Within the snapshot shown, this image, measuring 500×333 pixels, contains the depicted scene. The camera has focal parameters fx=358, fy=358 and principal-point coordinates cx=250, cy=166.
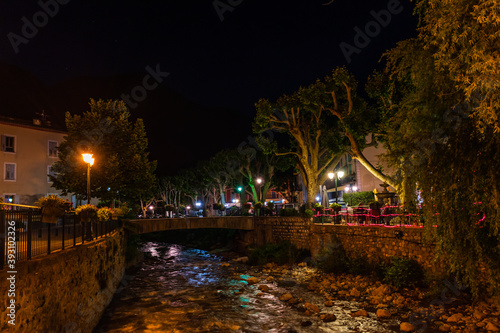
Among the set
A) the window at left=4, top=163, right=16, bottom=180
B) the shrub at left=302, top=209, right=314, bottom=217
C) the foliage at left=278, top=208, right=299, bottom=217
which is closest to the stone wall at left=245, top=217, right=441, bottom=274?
the shrub at left=302, top=209, right=314, bottom=217

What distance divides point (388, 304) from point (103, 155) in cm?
2158

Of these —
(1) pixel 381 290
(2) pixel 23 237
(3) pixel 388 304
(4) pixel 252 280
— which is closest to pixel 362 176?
(4) pixel 252 280

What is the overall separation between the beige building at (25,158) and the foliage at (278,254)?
2268 cm

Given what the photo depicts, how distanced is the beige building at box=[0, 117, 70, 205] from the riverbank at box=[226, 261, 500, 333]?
1009 inches

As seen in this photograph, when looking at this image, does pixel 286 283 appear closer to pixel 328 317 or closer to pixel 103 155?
pixel 328 317

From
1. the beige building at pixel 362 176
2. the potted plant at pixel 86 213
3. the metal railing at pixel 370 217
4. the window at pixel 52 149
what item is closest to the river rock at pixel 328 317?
the metal railing at pixel 370 217

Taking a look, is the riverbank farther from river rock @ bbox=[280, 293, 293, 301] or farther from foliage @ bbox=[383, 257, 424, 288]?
foliage @ bbox=[383, 257, 424, 288]

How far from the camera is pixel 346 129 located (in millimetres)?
22406

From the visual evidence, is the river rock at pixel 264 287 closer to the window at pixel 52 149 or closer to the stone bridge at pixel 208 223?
the stone bridge at pixel 208 223

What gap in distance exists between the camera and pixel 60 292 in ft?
26.5

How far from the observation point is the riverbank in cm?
1134

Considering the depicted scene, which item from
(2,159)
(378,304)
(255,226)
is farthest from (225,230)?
(378,304)

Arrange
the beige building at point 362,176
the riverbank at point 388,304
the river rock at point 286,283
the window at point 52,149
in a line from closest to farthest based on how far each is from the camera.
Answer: the riverbank at point 388,304
the river rock at point 286,283
the beige building at point 362,176
the window at point 52,149

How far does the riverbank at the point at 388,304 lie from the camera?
11.3 metres
